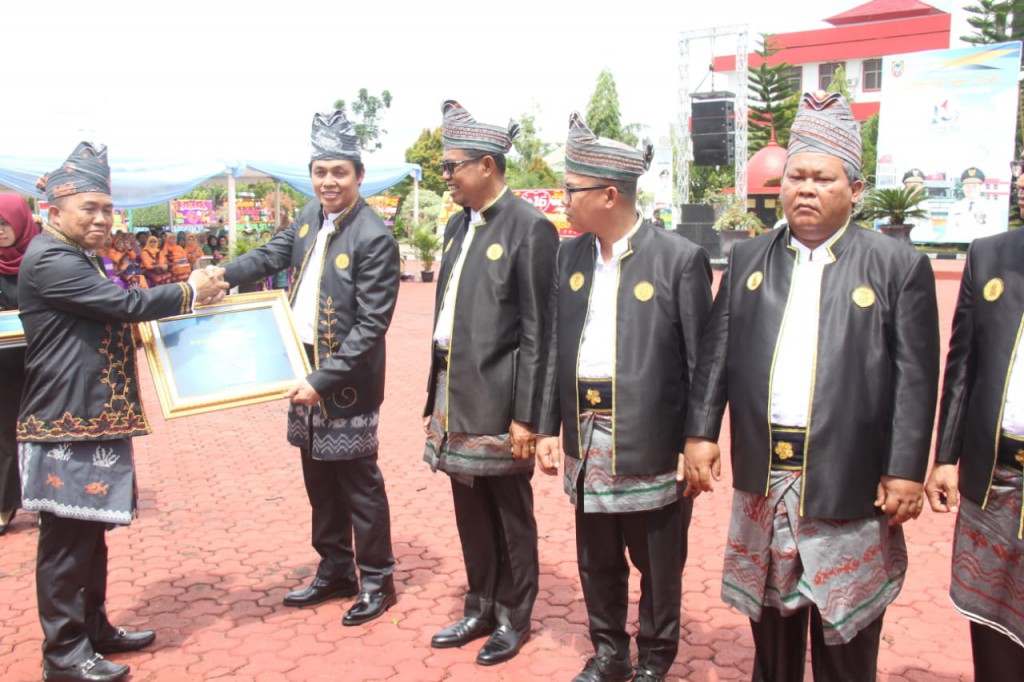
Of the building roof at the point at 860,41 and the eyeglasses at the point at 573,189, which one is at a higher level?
the building roof at the point at 860,41

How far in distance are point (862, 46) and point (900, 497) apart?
189 feet

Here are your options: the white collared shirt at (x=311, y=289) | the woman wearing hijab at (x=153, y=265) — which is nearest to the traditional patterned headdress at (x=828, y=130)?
the white collared shirt at (x=311, y=289)

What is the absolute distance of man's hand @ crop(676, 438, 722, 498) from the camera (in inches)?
115

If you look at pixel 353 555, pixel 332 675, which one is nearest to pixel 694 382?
pixel 332 675

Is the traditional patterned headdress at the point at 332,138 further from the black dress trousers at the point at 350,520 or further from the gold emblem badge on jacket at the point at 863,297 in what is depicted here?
the gold emblem badge on jacket at the point at 863,297

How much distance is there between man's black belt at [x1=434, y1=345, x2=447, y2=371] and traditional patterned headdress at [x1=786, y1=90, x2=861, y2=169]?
1648 mm

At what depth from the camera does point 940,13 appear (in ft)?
180

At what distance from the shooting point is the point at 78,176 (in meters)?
3.48

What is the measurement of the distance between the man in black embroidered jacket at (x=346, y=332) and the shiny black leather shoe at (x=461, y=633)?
41cm

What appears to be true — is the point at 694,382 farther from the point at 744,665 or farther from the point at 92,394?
the point at 92,394

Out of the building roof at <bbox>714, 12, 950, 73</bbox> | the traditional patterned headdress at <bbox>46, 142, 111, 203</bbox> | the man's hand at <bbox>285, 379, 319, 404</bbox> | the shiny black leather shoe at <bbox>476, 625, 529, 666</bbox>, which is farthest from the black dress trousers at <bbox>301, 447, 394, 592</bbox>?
the building roof at <bbox>714, 12, 950, 73</bbox>

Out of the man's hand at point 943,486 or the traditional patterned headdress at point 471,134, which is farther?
the traditional patterned headdress at point 471,134

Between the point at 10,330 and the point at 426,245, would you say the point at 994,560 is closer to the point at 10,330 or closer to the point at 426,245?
the point at 10,330

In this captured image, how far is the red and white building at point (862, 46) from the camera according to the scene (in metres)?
51.3
